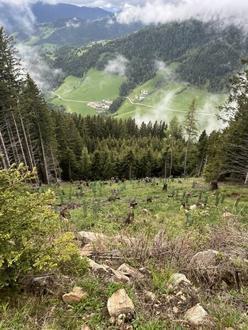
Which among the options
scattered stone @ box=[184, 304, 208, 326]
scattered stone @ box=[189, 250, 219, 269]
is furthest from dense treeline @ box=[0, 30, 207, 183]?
scattered stone @ box=[184, 304, 208, 326]

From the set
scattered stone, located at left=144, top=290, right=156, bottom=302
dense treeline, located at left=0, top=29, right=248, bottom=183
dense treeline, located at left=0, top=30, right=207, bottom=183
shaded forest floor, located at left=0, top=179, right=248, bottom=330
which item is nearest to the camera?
shaded forest floor, located at left=0, top=179, right=248, bottom=330

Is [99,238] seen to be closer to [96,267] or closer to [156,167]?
[96,267]

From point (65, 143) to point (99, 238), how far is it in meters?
56.0

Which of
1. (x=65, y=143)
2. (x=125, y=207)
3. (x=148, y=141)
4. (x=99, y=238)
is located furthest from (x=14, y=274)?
(x=148, y=141)

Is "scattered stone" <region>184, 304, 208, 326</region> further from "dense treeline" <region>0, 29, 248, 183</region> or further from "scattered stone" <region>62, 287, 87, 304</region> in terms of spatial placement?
"dense treeline" <region>0, 29, 248, 183</region>

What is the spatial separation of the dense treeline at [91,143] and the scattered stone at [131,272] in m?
17.0

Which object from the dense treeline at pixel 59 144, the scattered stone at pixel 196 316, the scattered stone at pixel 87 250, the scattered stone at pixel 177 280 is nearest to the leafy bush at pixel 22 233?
the scattered stone at pixel 87 250

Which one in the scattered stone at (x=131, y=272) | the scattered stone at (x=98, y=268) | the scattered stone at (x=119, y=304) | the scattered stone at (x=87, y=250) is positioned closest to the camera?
the scattered stone at (x=119, y=304)

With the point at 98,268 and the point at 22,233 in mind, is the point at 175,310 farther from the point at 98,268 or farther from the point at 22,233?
the point at 22,233

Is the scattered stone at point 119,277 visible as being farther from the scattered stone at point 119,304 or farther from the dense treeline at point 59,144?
the dense treeline at point 59,144

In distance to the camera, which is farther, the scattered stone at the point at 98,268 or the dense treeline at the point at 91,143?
the dense treeline at the point at 91,143

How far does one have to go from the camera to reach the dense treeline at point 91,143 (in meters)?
32.9

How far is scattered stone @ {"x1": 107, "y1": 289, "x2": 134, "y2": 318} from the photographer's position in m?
6.00

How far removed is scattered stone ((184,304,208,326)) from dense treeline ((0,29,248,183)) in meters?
19.0
